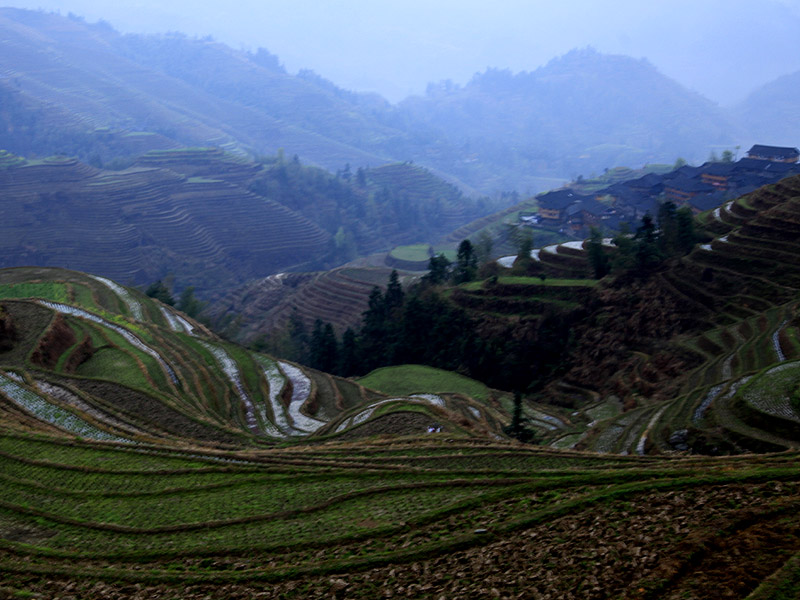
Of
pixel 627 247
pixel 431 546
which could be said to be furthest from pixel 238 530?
pixel 627 247

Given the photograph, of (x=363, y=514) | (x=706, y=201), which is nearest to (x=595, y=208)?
(x=706, y=201)

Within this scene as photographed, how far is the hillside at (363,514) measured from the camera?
7.75 meters

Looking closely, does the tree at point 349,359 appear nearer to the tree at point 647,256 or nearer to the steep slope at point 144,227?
the tree at point 647,256

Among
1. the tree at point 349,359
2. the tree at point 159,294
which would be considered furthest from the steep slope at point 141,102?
the tree at point 349,359

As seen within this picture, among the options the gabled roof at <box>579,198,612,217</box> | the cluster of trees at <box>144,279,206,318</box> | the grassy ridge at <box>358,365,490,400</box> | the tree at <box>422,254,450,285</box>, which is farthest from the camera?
the gabled roof at <box>579,198,612,217</box>

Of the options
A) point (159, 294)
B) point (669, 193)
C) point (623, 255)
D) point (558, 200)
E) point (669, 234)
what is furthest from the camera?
point (558, 200)

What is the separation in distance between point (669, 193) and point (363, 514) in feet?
226

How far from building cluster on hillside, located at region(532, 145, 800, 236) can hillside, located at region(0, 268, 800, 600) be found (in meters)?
56.7

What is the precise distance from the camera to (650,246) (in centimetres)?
3166

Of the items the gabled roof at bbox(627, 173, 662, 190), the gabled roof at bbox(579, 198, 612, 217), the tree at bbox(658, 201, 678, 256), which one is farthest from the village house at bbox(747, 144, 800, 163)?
the tree at bbox(658, 201, 678, 256)

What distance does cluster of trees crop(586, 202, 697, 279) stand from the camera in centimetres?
3173

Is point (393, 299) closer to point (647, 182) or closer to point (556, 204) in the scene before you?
point (556, 204)

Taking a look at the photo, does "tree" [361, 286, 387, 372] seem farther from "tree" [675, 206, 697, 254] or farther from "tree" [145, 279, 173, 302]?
"tree" [675, 206, 697, 254]

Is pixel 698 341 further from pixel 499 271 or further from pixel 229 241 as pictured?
pixel 229 241
